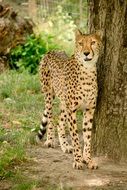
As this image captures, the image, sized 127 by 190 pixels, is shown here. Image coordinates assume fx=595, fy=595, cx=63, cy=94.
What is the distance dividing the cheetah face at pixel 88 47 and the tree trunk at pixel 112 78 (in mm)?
195

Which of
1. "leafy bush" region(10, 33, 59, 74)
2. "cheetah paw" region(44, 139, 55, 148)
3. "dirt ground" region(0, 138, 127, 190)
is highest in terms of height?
"leafy bush" region(10, 33, 59, 74)

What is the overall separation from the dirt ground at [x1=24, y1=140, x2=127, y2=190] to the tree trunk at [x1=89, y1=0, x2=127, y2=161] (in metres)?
0.22

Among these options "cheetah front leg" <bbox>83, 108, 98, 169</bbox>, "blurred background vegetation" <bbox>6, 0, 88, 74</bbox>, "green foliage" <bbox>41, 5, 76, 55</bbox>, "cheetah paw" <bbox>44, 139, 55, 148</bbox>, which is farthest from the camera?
"green foliage" <bbox>41, 5, 76, 55</bbox>

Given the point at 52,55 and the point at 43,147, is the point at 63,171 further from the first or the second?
the point at 52,55

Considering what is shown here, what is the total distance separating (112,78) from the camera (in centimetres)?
564

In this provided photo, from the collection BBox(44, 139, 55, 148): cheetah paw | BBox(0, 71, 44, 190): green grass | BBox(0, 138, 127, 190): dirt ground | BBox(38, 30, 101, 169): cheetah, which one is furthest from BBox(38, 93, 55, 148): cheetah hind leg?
BBox(0, 138, 127, 190): dirt ground

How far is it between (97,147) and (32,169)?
0.73 metres

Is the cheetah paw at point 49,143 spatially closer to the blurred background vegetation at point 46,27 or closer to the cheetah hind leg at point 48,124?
the cheetah hind leg at point 48,124

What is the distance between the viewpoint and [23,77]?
990 cm

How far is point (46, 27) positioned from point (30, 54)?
6.11 ft

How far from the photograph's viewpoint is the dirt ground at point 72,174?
5148 mm

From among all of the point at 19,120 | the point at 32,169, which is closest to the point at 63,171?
the point at 32,169

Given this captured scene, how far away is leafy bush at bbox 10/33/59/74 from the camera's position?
1115 centimetres

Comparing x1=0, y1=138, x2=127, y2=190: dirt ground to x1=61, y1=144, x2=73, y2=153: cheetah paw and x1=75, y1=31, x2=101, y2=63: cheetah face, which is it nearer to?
x1=61, y1=144, x2=73, y2=153: cheetah paw
